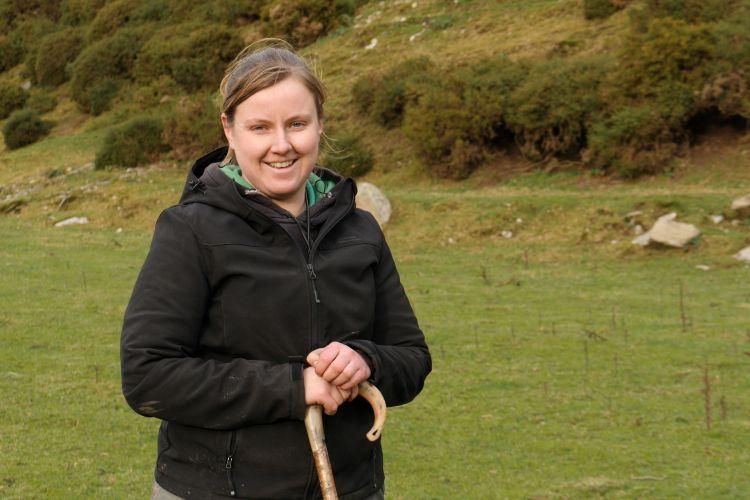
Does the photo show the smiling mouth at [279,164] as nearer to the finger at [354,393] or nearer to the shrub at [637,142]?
the finger at [354,393]

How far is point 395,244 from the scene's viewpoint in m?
16.0

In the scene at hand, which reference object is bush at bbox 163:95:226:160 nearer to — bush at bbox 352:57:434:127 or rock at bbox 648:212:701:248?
bush at bbox 352:57:434:127

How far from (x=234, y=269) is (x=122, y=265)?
12.7m

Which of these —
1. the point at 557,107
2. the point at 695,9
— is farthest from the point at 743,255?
the point at 695,9

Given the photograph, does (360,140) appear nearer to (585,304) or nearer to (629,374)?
(585,304)

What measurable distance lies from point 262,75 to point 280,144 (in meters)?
0.16

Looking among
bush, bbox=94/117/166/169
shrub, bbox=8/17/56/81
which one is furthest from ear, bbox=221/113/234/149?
shrub, bbox=8/17/56/81

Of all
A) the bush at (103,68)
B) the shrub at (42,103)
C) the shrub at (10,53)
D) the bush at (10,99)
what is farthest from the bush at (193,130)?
the shrub at (10,53)

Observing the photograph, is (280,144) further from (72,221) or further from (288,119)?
(72,221)

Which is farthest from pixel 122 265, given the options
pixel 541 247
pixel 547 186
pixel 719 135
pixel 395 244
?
pixel 719 135

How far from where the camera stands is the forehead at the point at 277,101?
2307 millimetres

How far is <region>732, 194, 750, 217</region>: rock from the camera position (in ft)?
47.2

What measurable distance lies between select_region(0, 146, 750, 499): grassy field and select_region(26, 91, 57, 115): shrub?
78.7ft

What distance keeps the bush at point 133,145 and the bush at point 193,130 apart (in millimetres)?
560
